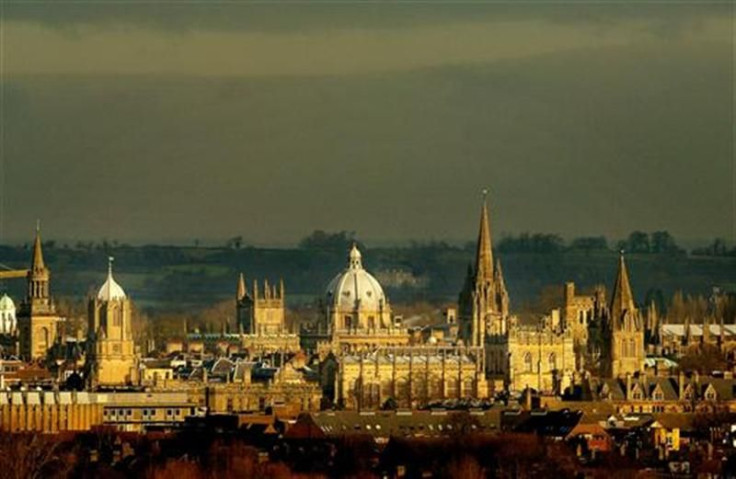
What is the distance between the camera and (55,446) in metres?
66.3

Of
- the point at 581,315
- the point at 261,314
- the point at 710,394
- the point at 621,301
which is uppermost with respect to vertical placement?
the point at 261,314

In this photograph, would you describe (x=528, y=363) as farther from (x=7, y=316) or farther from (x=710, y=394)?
(x=7, y=316)

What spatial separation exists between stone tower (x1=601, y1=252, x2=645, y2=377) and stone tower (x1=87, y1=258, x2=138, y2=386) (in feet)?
39.6

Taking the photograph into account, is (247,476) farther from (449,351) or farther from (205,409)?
(449,351)

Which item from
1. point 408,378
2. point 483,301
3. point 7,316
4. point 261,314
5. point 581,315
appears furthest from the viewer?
point 7,316

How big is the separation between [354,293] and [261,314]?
1081 cm

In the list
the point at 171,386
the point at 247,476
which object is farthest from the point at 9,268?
the point at 247,476

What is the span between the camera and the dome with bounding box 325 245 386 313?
124 metres

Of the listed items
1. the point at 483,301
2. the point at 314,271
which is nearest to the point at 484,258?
the point at 483,301

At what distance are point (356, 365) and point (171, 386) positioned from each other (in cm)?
751

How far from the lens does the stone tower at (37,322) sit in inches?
4825

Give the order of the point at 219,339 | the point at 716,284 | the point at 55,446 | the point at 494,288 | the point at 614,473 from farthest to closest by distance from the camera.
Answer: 1. the point at 716,284
2. the point at 219,339
3. the point at 494,288
4. the point at 55,446
5. the point at 614,473

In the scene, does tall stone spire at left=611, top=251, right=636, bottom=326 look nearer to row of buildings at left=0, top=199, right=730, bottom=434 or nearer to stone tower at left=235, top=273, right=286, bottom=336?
row of buildings at left=0, top=199, right=730, bottom=434

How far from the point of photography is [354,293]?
125 metres
